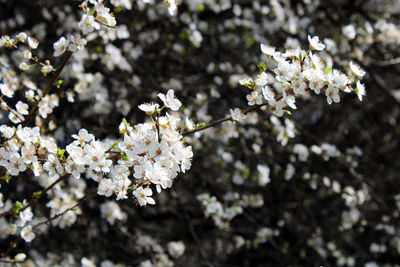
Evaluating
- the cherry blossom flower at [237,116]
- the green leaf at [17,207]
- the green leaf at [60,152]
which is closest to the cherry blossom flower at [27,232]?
the green leaf at [17,207]

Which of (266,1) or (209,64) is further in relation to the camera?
(266,1)

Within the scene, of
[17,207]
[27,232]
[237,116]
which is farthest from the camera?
[27,232]

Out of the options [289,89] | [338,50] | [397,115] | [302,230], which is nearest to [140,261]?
[302,230]

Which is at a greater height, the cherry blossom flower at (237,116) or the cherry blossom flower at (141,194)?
the cherry blossom flower at (237,116)

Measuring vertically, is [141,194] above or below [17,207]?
below

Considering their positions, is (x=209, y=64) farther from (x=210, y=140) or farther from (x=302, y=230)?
(x=302, y=230)

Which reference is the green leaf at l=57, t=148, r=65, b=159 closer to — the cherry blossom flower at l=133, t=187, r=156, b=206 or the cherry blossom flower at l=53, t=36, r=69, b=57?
the cherry blossom flower at l=133, t=187, r=156, b=206

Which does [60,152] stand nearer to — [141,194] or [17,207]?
[141,194]

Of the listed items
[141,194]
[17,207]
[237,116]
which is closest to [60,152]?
[141,194]

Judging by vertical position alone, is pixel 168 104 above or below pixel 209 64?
below

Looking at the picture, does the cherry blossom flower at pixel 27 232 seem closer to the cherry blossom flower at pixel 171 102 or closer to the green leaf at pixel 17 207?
the green leaf at pixel 17 207

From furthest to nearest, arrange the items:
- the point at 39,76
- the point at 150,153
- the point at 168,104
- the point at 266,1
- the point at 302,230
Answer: the point at 266,1 → the point at 302,230 → the point at 39,76 → the point at 168,104 → the point at 150,153
